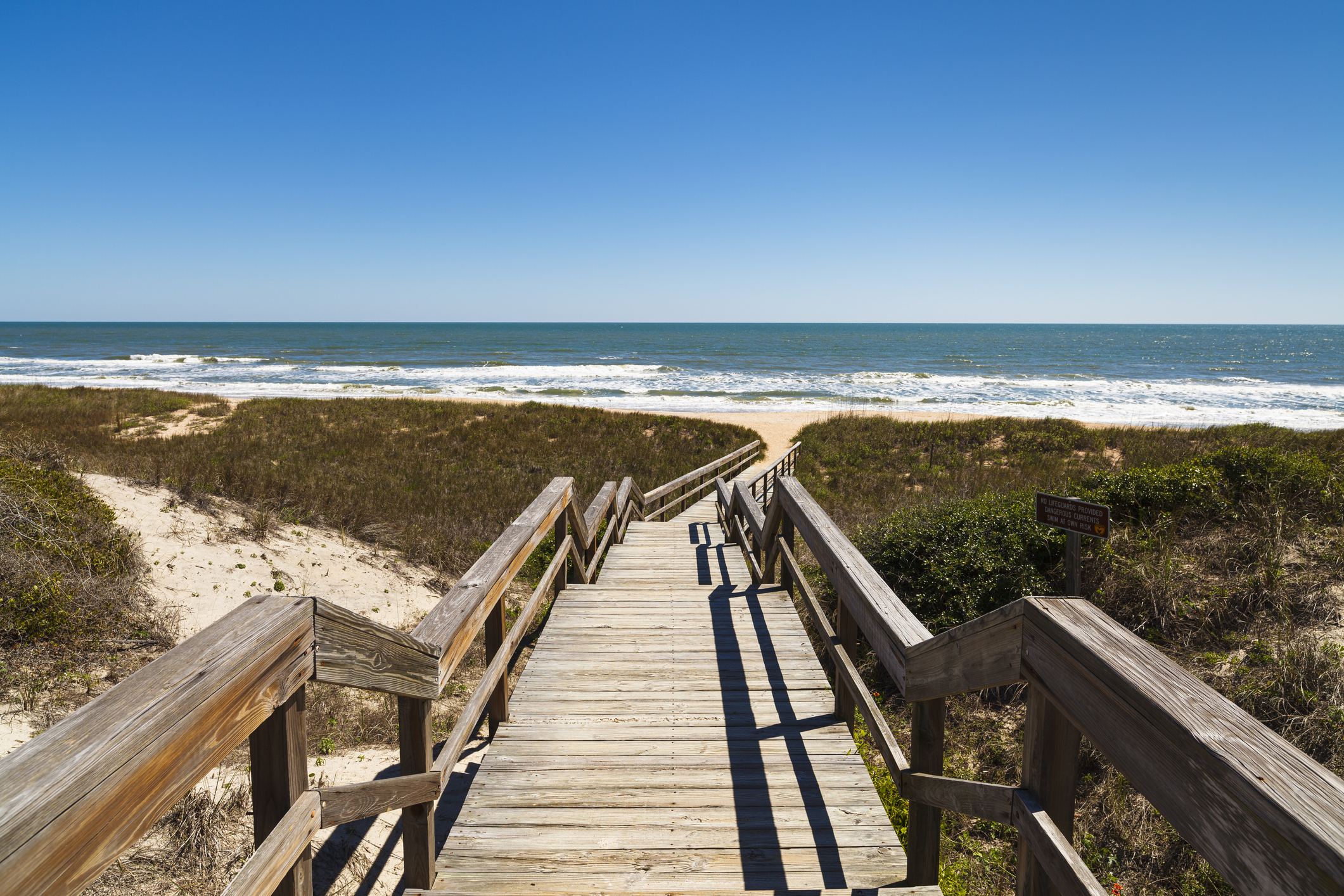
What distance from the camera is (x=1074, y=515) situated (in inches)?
105

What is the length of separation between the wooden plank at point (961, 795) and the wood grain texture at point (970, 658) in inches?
10.4

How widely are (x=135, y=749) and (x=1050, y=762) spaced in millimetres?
2006

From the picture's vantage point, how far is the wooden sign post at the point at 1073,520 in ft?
8.24

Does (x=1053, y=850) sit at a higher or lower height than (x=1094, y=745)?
lower

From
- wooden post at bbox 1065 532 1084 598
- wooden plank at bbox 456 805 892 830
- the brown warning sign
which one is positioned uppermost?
the brown warning sign

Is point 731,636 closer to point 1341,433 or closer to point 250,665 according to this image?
point 250,665

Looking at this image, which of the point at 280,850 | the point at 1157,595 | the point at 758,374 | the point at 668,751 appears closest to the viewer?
the point at 280,850

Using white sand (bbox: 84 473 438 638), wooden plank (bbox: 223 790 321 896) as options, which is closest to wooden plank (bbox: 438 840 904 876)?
wooden plank (bbox: 223 790 321 896)

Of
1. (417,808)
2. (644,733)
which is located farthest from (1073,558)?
(417,808)

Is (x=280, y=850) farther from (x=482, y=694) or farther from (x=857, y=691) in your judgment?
(x=857, y=691)

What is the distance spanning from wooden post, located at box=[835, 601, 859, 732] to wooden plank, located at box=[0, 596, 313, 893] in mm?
2567

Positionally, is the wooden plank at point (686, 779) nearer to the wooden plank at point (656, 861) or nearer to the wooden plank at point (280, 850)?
the wooden plank at point (656, 861)

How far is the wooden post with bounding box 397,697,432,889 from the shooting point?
7.63ft

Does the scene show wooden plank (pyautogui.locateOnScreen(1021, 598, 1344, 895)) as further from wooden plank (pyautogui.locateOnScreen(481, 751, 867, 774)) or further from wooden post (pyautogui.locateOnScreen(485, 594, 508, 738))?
wooden post (pyautogui.locateOnScreen(485, 594, 508, 738))
